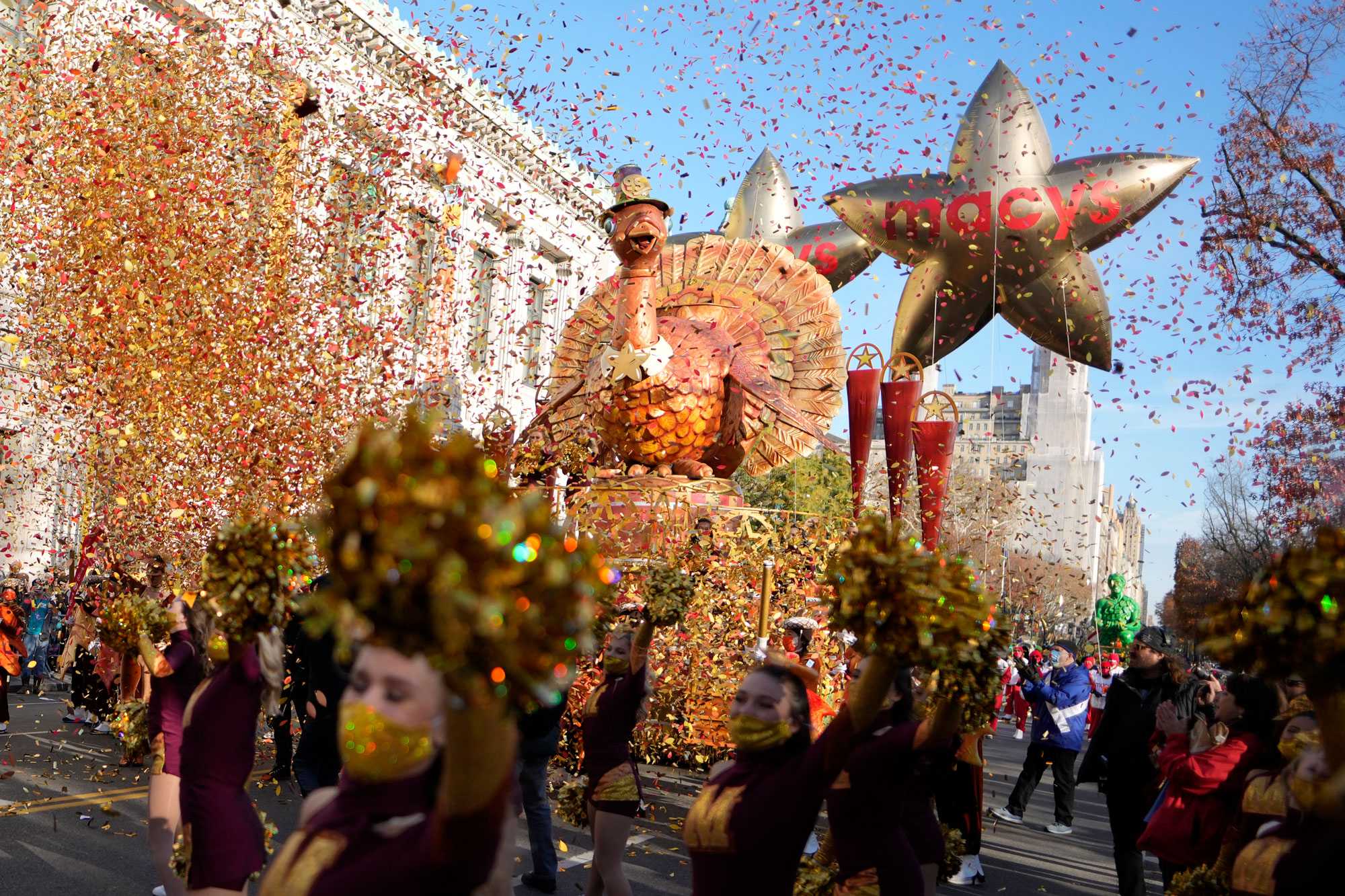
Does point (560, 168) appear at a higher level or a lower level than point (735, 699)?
higher

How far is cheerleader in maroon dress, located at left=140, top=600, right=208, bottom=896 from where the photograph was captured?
5059 millimetres

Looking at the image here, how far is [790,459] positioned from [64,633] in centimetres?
1092

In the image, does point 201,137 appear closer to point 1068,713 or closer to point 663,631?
point 663,631

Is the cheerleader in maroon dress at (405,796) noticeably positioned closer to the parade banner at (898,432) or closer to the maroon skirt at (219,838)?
the maroon skirt at (219,838)

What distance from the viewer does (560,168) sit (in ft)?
83.5

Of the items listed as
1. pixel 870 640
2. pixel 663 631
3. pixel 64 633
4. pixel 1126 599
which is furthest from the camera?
pixel 64 633

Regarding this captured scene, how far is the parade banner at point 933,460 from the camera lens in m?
10.0

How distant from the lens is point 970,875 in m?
8.13

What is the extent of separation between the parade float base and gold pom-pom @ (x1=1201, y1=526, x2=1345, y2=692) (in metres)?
6.84

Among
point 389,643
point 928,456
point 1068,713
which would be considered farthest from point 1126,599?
point 389,643

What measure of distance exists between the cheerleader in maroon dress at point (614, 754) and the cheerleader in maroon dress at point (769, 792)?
2.03 m

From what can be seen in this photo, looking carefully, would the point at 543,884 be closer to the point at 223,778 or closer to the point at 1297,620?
the point at 223,778

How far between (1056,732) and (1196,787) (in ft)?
17.6

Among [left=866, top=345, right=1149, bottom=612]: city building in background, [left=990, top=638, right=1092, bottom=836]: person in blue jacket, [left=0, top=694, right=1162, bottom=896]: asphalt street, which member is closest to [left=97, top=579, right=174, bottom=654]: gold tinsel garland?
[left=0, top=694, right=1162, bottom=896]: asphalt street
